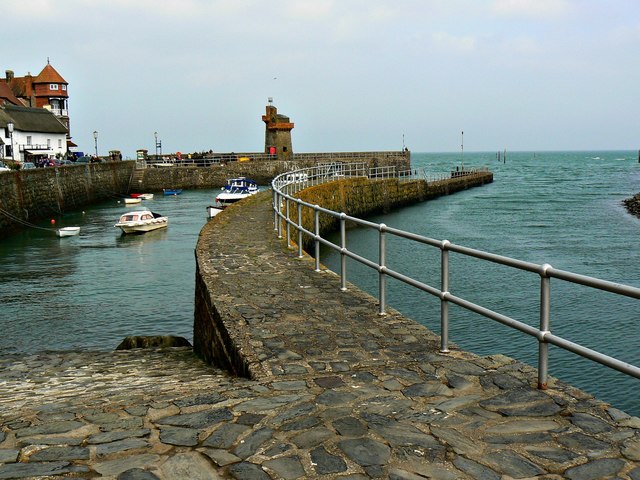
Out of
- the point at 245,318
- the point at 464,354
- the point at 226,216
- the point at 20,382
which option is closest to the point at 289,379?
the point at 464,354

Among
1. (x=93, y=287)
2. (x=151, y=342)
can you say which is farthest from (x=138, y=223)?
(x=151, y=342)

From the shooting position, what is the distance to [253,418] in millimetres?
Result: 4590

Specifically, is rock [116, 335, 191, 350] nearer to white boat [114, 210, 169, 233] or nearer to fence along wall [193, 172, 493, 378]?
fence along wall [193, 172, 493, 378]

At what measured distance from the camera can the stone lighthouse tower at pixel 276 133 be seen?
85.5m

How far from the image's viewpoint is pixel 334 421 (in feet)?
14.8

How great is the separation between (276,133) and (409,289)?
67.8 meters

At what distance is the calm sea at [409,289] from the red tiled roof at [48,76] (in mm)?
51915

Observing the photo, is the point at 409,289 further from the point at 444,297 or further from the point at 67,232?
the point at 67,232

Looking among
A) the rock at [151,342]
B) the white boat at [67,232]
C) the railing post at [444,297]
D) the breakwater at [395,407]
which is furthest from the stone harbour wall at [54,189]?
the railing post at [444,297]

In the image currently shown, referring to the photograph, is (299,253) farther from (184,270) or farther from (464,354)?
(184,270)

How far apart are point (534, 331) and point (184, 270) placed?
75.8ft

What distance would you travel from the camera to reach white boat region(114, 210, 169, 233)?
37719 mm

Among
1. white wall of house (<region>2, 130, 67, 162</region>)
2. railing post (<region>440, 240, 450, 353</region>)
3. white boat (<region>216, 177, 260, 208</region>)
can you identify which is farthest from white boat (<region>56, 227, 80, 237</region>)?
white wall of house (<region>2, 130, 67, 162</region>)

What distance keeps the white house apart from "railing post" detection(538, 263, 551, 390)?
6724 cm
